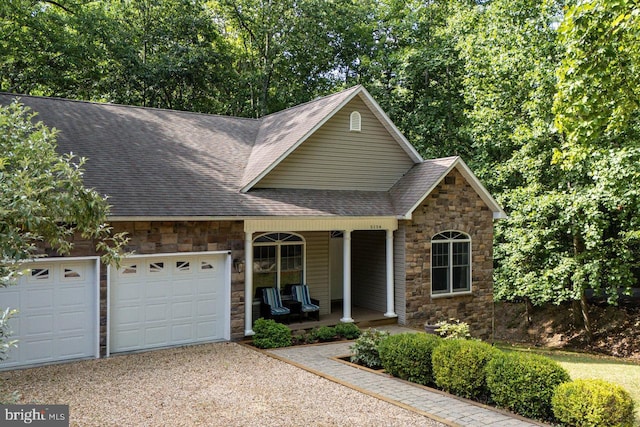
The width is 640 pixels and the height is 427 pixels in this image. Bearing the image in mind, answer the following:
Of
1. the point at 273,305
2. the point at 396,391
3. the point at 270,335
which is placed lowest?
the point at 396,391

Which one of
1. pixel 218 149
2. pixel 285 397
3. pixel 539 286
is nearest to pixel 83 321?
pixel 285 397

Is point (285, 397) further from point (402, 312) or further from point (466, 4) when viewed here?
point (466, 4)

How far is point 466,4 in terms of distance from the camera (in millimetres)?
24719

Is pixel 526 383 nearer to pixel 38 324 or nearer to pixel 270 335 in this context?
pixel 270 335

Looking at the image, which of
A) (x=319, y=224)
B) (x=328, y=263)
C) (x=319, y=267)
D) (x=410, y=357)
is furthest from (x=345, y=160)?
(x=410, y=357)

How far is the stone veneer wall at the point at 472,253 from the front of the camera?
14.6m

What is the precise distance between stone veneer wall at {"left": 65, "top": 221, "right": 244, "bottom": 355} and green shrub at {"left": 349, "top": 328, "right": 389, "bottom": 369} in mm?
3202

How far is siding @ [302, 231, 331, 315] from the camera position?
603 inches

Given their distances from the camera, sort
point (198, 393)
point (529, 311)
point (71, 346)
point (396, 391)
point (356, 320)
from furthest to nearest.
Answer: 1. point (529, 311)
2. point (356, 320)
3. point (71, 346)
4. point (396, 391)
5. point (198, 393)

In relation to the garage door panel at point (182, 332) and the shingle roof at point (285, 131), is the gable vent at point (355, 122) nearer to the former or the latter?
A: the shingle roof at point (285, 131)

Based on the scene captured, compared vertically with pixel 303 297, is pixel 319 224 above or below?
above

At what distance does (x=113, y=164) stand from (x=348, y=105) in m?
6.55

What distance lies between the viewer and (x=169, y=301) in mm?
11719

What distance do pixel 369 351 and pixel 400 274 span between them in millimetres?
4470
